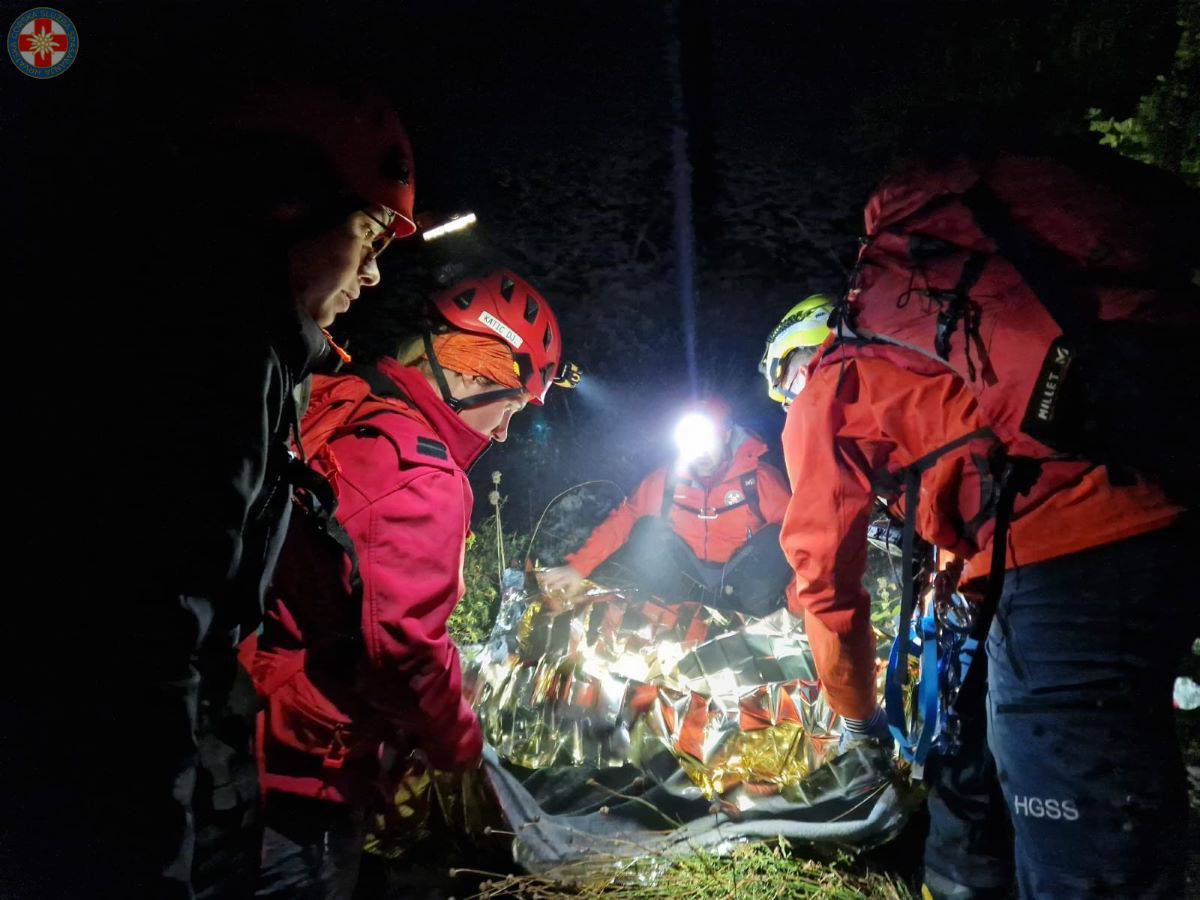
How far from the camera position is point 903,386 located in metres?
2.21

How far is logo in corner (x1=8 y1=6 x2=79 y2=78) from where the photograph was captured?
200cm

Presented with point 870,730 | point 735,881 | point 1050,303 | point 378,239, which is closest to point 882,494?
point 1050,303

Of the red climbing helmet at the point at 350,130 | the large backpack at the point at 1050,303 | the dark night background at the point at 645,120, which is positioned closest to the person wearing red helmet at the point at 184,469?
the red climbing helmet at the point at 350,130

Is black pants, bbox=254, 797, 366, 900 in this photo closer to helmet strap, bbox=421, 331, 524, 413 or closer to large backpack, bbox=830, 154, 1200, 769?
helmet strap, bbox=421, 331, 524, 413

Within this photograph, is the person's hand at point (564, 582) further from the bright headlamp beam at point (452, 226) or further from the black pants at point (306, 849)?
the bright headlamp beam at point (452, 226)

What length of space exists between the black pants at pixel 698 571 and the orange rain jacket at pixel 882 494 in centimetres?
334

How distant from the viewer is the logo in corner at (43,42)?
2.00m

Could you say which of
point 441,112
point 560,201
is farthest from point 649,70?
point 441,112

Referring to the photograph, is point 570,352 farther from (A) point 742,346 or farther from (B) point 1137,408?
(B) point 1137,408

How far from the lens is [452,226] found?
6961mm

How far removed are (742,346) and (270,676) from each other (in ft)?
24.5

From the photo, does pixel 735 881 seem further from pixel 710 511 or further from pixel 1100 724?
pixel 710 511

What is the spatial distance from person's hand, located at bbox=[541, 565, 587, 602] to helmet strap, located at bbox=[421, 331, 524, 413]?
2717 mm

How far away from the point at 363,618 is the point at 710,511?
192 inches
